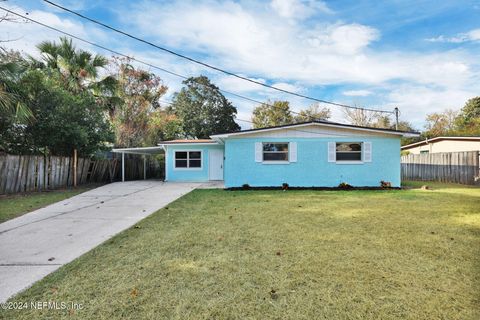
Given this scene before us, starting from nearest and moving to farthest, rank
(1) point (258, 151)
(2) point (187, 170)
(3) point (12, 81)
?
1. (3) point (12, 81)
2. (1) point (258, 151)
3. (2) point (187, 170)

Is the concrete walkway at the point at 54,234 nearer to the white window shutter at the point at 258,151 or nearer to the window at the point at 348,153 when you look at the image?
the white window shutter at the point at 258,151

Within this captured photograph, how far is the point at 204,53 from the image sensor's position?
1491 centimetres

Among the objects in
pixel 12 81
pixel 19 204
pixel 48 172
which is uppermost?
pixel 12 81

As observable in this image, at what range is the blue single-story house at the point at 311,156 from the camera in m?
12.3

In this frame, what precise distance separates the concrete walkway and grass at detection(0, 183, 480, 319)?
0.29m

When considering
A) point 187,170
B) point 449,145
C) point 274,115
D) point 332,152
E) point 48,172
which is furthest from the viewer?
point 274,115

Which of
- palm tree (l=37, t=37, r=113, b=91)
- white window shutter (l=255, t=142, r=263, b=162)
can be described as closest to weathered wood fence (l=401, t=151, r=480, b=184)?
white window shutter (l=255, t=142, r=263, b=162)

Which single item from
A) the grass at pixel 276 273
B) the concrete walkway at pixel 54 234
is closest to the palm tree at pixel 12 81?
the concrete walkway at pixel 54 234

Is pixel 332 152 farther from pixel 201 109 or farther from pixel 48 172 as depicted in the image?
pixel 201 109

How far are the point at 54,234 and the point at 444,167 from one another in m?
18.2

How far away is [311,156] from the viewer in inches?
491

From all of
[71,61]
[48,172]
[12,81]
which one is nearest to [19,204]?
[48,172]

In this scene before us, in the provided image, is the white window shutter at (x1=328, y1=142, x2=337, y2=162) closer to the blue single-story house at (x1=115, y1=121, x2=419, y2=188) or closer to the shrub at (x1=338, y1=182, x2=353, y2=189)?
the blue single-story house at (x1=115, y1=121, x2=419, y2=188)

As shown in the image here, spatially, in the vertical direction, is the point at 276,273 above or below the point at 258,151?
below
